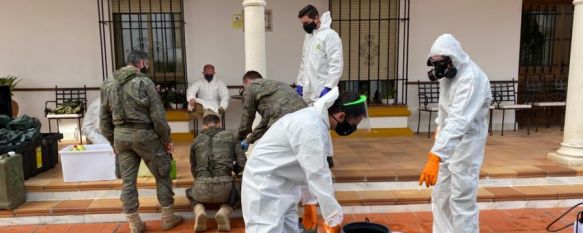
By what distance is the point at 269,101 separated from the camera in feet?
11.3

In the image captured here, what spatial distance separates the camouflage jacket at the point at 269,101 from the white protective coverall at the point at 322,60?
2.66ft

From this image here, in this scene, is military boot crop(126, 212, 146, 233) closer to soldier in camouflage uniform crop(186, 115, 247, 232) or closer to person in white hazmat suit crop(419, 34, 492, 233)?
soldier in camouflage uniform crop(186, 115, 247, 232)

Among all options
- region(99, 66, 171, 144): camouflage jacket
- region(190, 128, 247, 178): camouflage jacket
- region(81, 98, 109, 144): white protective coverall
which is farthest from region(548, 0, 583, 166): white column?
region(81, 98, 109, 144): white protective coverall

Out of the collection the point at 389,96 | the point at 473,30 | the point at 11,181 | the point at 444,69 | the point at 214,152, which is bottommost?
the point at 11,181

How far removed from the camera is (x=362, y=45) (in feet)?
22.2

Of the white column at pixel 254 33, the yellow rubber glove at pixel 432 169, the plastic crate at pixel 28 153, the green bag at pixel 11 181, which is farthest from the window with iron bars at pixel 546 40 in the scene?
the green bag at pixel 11 181

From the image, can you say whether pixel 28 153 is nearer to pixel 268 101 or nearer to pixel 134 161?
pixel 134 161

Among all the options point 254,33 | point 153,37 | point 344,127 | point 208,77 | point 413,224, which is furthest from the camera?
point 153,37

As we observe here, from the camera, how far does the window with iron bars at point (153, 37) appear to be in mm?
6469

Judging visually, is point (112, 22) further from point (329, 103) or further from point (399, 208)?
point (329, 103)

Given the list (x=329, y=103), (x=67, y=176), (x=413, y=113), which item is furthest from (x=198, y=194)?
(x=413, y=113)

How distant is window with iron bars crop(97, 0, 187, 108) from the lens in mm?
6469

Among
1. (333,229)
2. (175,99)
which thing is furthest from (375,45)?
(333,229)

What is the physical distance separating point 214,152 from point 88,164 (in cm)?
146
